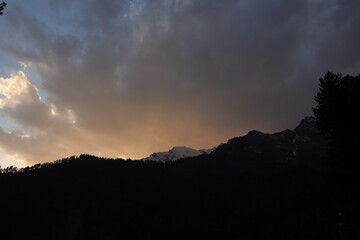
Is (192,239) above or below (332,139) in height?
below

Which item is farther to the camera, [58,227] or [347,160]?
[58,227]

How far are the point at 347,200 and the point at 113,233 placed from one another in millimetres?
164687

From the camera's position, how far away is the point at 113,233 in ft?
595

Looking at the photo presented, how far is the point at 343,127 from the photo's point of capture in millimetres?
34844

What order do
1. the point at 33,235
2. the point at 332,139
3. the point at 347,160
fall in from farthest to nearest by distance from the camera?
the point at 33,235 < the point at 332,139 < the point at 347,160

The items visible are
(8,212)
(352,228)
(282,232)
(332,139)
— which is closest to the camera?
(332,139)

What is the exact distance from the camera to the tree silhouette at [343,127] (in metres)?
33.4

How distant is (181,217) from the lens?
199 meters

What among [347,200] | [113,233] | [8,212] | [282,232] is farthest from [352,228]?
[8,212]

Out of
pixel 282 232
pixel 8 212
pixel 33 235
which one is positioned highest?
pixel 8 212

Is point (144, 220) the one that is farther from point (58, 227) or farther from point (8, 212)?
point (8, 212)

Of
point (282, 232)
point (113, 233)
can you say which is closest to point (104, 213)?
point (113, 233)

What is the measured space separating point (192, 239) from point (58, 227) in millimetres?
76465

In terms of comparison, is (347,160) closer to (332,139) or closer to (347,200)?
(332,139)
